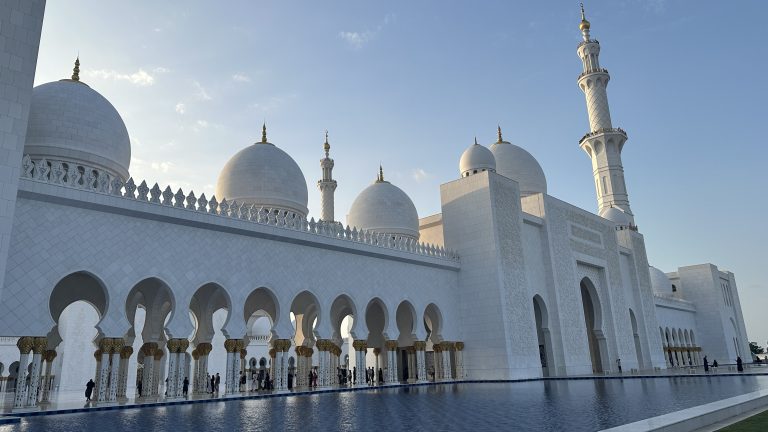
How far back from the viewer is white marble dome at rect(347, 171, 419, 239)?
19562mm

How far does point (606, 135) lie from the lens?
86.6ft

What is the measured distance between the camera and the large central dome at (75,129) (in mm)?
11625

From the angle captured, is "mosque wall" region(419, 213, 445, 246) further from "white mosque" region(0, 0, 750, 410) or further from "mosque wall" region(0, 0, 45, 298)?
"mosque wall" region(0, 0, 45, 298)

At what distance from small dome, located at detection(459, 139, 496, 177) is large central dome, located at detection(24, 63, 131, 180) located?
1119 centimetres

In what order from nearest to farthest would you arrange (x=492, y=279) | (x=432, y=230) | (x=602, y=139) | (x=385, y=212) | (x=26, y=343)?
(x=26, y=343) → (x=492, y=279) → (x=385, y=212) → (x=432, y=230) → (x=602, y=139)

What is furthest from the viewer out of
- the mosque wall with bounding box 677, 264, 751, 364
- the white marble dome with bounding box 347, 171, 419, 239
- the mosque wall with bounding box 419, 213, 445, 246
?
the mosque wall with bounding box 677, 264, 751, 364

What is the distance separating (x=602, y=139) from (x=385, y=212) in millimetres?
13181

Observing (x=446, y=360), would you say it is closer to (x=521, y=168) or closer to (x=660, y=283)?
(x=521, y=168)

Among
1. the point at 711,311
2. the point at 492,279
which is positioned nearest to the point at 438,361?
the point at 492,279

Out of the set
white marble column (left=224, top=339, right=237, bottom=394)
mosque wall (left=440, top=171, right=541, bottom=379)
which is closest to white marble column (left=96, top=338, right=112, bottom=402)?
white marble column (left=224, top=339, right=237, bottom=394)

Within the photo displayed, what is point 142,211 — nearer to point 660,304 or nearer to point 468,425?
point 468,425

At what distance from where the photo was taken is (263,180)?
15.9 metres

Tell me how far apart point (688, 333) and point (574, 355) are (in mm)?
18417

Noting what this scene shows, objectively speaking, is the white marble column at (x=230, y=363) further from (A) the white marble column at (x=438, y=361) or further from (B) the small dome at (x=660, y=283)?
(B) the small dome at (x=660, y=283)
